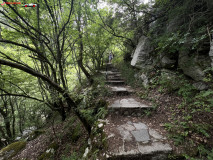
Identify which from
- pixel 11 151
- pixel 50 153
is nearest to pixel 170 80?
pixel 50 153

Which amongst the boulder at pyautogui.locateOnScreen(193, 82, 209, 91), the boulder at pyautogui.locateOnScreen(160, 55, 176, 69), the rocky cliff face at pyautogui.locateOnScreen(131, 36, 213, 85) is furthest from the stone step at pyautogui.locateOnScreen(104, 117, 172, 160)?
the boulder at pyautogui.locateOnScreen(160, 55, 176, 69)

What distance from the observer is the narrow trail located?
1.75 m

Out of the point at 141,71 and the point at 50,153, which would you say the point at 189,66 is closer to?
the point at 141,71

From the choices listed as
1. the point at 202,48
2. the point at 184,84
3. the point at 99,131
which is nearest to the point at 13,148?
the point at 99,131

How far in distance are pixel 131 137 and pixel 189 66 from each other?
10.7ft

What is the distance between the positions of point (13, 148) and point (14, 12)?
5970mm

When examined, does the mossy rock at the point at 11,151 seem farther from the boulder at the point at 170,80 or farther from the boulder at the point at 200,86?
the boulder at the point at 200,86

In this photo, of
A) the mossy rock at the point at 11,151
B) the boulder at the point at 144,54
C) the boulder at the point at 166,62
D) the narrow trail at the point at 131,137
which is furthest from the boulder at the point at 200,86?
the mossy rock at the point at 11,151

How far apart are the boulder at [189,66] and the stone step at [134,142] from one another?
2408 millimetres

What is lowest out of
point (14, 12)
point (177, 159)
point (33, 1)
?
point (177, 159)

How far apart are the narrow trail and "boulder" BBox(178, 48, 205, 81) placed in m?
1.86

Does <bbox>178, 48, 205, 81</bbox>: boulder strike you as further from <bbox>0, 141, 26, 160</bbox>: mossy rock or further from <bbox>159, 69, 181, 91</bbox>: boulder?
<bbox>0, 141, 26, 160</bbox>: mossy rock

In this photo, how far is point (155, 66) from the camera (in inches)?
179

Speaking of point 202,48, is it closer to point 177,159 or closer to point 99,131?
point 177,159
